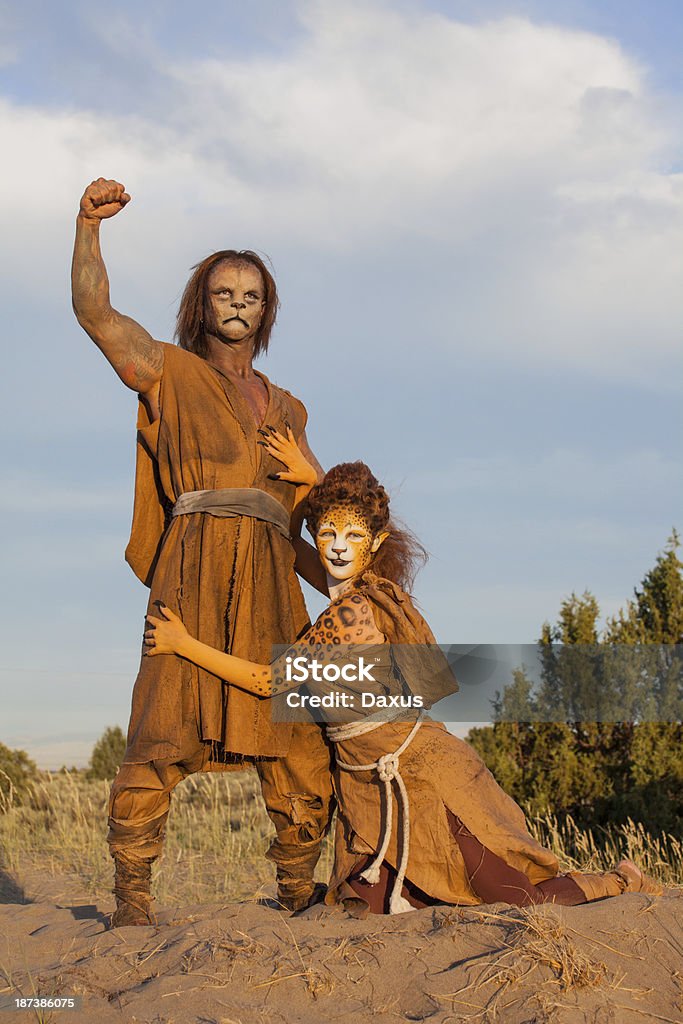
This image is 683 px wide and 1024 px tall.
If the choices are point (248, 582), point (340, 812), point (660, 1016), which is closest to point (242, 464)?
point (248, 582)

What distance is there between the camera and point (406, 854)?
386cm

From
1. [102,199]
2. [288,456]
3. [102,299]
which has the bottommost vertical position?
[288,456]

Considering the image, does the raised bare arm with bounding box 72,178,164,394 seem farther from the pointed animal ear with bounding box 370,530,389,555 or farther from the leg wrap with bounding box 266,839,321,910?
the leg wrap with bounding box 266,839,321,910

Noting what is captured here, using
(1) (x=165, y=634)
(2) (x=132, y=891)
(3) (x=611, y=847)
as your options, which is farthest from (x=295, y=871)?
(3) (x=611, y=847)

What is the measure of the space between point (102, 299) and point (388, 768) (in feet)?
6.54

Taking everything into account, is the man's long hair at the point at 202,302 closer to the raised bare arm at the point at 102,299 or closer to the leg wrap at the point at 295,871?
the raised bare arm at the point at 102,299

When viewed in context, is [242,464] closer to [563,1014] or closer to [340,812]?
[340,812]

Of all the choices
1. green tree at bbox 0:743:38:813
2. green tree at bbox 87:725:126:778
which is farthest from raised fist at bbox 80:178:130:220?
green tree at bbox 87:725:126:778

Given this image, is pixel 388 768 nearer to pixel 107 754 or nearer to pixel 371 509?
pixel 371 509

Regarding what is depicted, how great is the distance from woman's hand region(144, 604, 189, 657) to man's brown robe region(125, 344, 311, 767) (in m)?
0.07

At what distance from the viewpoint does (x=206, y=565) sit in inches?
168

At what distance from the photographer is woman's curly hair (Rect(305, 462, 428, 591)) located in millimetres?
4246

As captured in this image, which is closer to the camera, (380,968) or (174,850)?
(380,968)

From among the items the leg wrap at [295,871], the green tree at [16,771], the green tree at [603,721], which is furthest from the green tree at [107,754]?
the leg wrap at [295,871]
